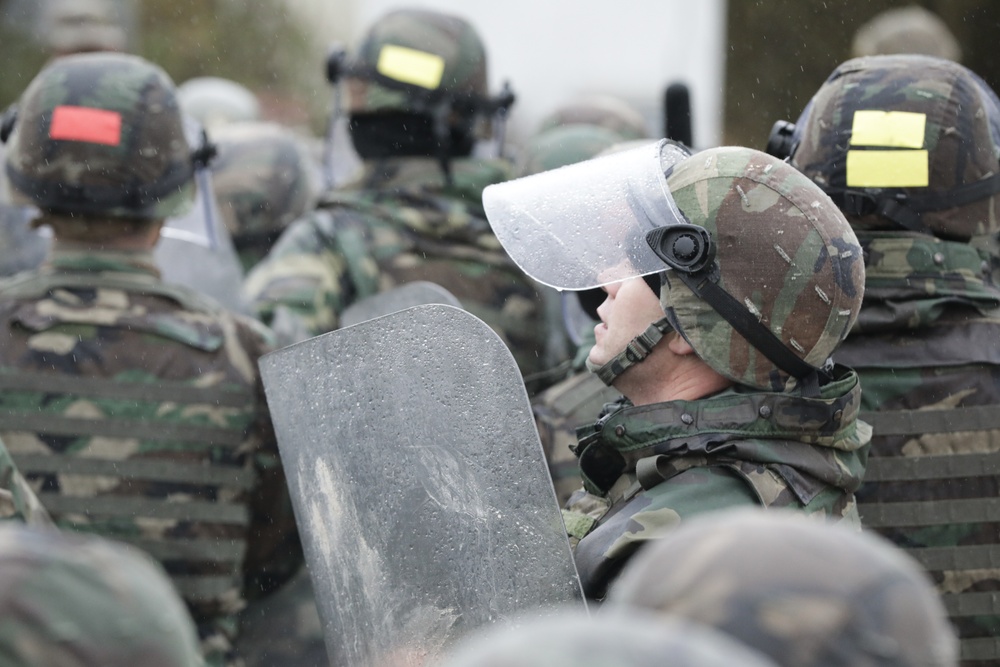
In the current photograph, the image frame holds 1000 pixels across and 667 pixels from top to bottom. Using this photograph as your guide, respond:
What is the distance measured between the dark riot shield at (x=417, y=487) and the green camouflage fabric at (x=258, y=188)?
4.07 metres

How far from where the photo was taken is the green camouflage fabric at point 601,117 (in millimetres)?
6496

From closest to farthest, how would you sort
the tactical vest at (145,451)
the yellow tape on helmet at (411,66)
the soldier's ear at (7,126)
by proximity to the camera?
the tactical vest at (145,451) → the soldier's ear at (7,126) → the yellow tape on helmet at (411,66)

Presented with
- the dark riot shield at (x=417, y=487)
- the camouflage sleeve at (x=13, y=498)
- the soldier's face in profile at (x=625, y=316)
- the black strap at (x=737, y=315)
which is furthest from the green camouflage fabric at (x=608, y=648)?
the camouflage sleeve at (x=13, y=498)

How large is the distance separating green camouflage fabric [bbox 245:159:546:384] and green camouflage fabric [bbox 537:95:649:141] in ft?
5.20

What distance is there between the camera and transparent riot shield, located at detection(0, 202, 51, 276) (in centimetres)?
595

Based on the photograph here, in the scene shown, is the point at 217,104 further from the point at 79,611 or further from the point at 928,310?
the point at 79,611

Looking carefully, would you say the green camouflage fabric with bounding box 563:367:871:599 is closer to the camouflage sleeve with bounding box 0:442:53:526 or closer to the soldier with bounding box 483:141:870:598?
the soldier with bounding box 483:141:870:598

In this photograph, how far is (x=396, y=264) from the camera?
194 inches

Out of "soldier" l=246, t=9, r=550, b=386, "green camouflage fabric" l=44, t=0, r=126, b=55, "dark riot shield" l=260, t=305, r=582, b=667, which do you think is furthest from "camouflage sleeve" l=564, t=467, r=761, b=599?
"green camouflage fabric" l=44, t=0, r=126, b=55

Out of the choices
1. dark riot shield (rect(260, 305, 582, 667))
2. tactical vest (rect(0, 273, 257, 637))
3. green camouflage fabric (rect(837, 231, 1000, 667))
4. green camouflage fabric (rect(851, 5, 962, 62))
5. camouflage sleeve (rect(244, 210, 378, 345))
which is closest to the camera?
dark riot shield (rect(260, 305, 582, 667))

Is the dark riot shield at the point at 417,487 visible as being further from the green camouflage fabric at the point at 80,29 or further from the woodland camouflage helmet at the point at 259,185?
the green camouflage fabric at the point at 80,29

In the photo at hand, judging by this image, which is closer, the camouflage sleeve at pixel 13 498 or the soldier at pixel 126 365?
the camouflage sleeve at pixel 13 498

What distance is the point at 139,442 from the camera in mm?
3633

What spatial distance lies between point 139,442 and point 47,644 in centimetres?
251
